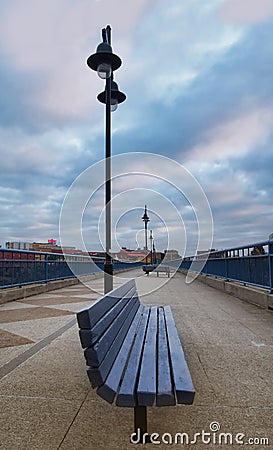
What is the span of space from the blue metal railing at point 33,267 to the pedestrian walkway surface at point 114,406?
3801 millimetres

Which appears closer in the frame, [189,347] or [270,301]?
[189,347]

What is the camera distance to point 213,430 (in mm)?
2434

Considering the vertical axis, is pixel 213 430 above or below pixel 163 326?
below

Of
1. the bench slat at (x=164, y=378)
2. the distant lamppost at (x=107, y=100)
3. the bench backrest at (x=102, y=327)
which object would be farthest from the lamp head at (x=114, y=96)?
the bench slat at (x=164, y=378)

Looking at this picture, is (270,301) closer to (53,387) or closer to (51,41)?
(53,387)

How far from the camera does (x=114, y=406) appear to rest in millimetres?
2822

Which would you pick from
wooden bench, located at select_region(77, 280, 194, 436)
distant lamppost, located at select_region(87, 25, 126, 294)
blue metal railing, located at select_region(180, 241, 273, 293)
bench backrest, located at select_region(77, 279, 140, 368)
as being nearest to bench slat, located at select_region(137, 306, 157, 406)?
wooden bench, located at select_region(77, 280, 194, 436)

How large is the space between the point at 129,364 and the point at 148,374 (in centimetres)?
30

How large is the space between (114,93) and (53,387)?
21.1 ft

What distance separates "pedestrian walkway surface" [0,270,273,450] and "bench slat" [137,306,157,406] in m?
0.36

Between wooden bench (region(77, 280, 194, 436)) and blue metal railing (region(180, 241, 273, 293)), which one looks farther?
blue metal railing (region(180, 241, 273, 293))

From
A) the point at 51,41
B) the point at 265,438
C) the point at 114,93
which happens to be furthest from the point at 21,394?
the point at 51,41

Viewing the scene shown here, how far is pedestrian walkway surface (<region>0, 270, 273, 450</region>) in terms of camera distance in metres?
2.32

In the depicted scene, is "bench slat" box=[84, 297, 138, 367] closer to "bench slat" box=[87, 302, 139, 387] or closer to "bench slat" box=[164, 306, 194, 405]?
"bench slat" box=[87, 302, 139, 387]
